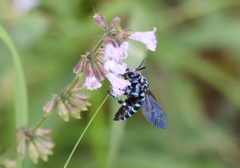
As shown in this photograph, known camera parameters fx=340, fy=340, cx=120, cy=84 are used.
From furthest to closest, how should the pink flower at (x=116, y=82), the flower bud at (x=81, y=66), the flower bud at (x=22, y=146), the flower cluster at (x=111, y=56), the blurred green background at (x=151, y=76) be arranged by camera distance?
the blurred green background at (x=151, y=76) → the flower bud at (x=22, y=146) → the pink flower at (x=116, y=82) → the flower bud at (x=81, y=66) → the flower cluster at (x=111, y=56)

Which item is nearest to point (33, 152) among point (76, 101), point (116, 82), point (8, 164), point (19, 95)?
point (8, 164)

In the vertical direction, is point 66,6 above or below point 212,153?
above

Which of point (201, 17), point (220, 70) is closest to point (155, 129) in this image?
point (220, 70)

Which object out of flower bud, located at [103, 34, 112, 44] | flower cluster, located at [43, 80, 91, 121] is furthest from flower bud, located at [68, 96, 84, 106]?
flower bud, located at [103, 34, 112, 44]

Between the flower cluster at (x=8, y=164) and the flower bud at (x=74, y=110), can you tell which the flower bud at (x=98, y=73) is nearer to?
the flower bud at (x=74, y=110)

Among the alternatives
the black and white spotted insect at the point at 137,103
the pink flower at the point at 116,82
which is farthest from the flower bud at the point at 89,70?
the black and white spotted insect at the point at 137,103

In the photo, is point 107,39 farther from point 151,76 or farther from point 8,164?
point 151,76

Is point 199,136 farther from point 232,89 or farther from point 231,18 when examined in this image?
point 231,18
